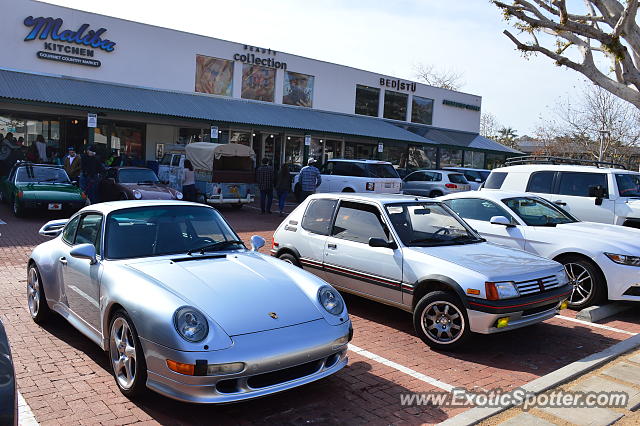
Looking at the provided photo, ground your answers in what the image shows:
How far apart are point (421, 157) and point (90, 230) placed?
30.4m

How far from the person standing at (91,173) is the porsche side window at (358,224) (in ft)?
34.3

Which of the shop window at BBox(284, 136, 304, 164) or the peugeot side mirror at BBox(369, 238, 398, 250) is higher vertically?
the shop window at BBox(284, 136, 304, 164)

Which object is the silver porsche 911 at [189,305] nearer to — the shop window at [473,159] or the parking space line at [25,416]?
the parking space line at [25,416]

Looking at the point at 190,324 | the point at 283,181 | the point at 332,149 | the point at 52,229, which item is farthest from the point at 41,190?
the point at 332,149

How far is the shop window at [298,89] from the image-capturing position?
2758 cm

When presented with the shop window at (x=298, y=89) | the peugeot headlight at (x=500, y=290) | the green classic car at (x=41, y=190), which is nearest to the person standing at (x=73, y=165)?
the green classic car at (x=41, y=190)

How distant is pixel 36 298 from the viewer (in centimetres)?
582

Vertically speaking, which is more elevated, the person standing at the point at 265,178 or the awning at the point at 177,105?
the awning at the point at 177,105

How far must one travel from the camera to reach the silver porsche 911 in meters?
3.65

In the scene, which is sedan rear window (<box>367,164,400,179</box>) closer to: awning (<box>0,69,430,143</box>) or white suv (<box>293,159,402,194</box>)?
white suv (<box>293,159,402,194</box>)

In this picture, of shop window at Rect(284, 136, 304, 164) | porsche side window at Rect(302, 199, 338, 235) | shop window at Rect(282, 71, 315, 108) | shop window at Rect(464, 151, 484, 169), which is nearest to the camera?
porsche side window at Rect(302, 199, 338, 235)

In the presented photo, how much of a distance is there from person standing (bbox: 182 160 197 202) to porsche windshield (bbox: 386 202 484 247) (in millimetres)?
10347

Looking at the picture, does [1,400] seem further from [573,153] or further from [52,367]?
[573,153]

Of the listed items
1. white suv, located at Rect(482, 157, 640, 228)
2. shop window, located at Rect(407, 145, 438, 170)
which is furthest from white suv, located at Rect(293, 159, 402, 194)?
shop window, located at Rect(407, 145, 438, 170)
